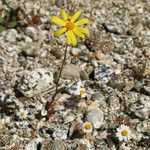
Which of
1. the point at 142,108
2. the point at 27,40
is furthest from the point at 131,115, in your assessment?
the point at 27,40

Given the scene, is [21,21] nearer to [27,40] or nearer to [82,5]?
[27,40]

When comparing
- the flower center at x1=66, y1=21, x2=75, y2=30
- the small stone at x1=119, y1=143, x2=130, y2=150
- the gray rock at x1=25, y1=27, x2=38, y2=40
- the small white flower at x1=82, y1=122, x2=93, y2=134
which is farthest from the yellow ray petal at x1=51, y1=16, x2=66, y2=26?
the small stone at x1=119, y1=143, x2=130, y2=150

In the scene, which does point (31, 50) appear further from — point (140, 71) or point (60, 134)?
point (140, 71)

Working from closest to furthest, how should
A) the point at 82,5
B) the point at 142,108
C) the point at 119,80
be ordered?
the point at 142,108 → the point at 119,80 → the point at 82,5

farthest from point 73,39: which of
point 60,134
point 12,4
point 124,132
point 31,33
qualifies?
point 12,4

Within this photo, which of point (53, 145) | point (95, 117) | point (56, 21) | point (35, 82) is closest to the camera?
point (56, 21)

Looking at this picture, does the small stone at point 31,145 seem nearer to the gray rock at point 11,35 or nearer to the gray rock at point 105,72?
the gray rock at point 105,72
